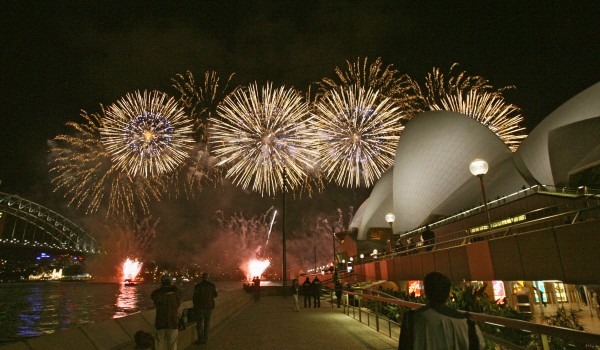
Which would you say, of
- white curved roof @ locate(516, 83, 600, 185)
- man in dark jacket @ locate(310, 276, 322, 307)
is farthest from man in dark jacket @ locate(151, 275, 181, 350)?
white curved roof @ locate(516, 83, 600, 185)

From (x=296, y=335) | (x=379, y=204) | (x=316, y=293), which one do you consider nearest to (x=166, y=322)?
(x=296, y=335)

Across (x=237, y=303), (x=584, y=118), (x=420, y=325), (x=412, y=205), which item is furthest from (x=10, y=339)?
(x=584, y=118)

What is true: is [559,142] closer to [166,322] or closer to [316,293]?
[316,293]

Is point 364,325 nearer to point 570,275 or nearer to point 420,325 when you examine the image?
point 570,275

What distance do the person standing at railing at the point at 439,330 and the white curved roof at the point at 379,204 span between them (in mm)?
45345

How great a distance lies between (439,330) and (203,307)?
7.36 metres

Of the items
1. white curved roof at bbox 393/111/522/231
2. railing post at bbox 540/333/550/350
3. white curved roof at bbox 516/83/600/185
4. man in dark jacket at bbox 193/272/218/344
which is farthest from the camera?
white curved roof at bbox 393/111/522/231

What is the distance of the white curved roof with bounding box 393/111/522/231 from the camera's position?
32.8 meters

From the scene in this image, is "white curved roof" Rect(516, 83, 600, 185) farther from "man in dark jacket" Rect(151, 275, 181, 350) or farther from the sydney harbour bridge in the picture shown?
the sydney harbour bridge

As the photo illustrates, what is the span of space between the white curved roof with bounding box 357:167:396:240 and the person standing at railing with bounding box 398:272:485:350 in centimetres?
4535

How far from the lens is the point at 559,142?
24.8 metres

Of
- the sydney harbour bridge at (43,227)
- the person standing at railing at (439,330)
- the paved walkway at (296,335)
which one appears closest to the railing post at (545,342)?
the person standing at railing at (439,330)

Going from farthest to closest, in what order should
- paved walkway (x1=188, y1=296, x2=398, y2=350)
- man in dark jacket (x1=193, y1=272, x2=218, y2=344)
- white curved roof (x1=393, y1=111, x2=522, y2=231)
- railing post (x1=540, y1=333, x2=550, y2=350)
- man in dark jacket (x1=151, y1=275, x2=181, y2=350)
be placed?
white curved roof (x1=393, y1=111, x2=522, y2=231)
man in dark jacket (x1=193, y1=272, x2=218, y2=344)
paved walkway (x1=188, y1=296, x2=398, y2=350)
man in dark jacket (x1=151, y1=275, x2=181, y2=350)
railing post (x1=540, y1=333, x2=550, y2=350)

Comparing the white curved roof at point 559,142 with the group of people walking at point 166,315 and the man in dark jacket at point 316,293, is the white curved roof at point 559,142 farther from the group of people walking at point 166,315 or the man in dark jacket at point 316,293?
the group of people walking at point 166,315
